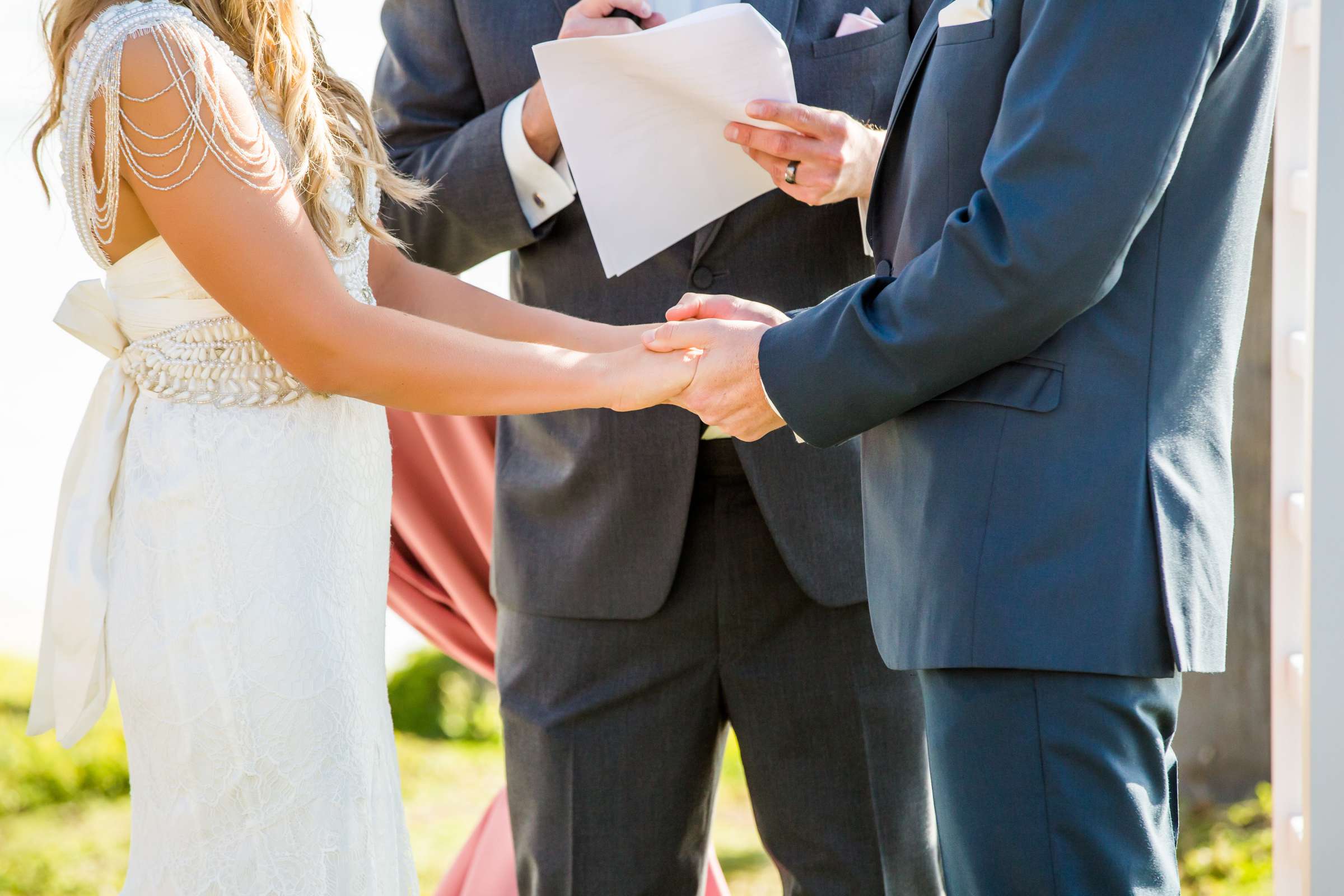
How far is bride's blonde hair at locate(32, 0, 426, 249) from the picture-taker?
1451 mm

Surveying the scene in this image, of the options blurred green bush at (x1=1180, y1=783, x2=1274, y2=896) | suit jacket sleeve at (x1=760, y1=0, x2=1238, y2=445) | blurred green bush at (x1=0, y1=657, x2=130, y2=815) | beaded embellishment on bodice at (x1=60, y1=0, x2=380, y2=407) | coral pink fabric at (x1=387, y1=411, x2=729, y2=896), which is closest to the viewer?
suit jacket sleeve at (x1=760, y1=0, x2=1238, y2=445)

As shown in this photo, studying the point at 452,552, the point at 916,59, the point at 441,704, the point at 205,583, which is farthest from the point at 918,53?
the point at 441,704

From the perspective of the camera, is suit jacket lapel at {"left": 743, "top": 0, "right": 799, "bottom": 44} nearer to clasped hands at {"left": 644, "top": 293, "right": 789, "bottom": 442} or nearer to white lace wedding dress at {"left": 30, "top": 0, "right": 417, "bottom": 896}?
clasped hands at {"left": 644, "top": 293, "right": 789, "bottom": 442}

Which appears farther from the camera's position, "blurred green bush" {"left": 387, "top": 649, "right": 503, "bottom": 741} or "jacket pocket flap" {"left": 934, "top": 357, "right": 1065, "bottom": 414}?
"blurred green bush" {"left": 387, "top": 649, "right": 503, "bottom": 741}

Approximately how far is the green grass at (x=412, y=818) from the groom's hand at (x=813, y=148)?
1.75 meters

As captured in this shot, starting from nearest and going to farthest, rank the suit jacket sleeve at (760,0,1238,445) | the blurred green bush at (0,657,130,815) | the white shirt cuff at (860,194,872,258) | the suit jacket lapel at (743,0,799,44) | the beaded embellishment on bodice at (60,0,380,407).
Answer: the suit jacket sleeve at (760,0,1238,445) → the beaded embellishment on bodice at (60,0,380,407) → the white shirt cuff at (860,194,872,258) → the suit jacket lapel at (743,0,799,44) → the blurred green bush at (0,657,130,815)

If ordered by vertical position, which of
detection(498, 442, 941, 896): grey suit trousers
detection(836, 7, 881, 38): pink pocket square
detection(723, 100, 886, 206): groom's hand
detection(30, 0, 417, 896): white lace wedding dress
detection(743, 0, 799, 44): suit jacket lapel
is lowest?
detection(498, 442, 941, 896): grey suit trousers

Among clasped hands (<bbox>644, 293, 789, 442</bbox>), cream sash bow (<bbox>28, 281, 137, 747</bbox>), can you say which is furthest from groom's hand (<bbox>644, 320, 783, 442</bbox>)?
cream sash bow (<bbox>28, 281, 137, 747</bbox>)

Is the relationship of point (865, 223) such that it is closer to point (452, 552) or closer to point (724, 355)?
point (724, 355)

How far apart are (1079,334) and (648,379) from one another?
58 centimetres

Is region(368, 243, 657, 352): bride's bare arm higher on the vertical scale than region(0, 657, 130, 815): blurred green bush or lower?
higher

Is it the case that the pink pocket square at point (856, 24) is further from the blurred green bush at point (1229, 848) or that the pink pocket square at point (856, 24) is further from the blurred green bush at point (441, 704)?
the blurred green bush at point (441, 704)

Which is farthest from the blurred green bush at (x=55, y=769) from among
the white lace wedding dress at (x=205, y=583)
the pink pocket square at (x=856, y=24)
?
the pink pocket square at (x=856, y=24)

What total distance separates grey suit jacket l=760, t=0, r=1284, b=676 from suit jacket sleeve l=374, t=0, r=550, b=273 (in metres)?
0.77
